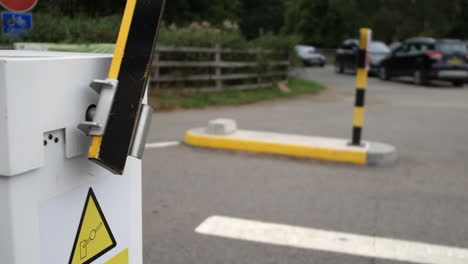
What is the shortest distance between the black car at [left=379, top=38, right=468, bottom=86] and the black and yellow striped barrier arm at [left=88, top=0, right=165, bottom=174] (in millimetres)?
18303

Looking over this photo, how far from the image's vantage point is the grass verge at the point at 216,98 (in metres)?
11.5

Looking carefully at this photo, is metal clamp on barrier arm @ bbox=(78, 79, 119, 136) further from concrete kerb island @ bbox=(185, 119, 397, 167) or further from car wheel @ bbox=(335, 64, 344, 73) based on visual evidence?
car wheel @ bbox=(335, 64, 344, 73)

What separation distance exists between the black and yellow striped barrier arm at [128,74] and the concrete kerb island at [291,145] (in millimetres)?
4977

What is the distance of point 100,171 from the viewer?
5.22ft

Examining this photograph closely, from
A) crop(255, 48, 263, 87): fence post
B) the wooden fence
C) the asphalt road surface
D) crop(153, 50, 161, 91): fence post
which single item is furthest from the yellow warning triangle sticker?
crop(255, 48, 263, 87): fence post

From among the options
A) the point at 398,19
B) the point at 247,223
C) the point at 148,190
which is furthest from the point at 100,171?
the point at 398,19

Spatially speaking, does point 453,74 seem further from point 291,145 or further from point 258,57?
point 291,145

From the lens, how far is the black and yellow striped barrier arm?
1.43m

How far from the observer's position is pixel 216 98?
501 inches

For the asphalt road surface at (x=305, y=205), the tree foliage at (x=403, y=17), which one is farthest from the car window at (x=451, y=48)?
the tree foliage at (x=403, y=17)

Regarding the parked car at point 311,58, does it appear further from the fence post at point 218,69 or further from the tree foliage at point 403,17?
the fence post at point 218,69

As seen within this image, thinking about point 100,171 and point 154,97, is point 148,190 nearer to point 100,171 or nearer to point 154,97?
point 100,171

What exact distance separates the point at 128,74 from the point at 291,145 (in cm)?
511

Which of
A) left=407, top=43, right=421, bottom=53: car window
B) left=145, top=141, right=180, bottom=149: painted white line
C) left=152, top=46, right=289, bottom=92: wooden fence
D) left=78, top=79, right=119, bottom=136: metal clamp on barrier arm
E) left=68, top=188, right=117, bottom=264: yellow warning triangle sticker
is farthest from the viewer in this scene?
left=407, top=43, right=421, bottom=53: car window
